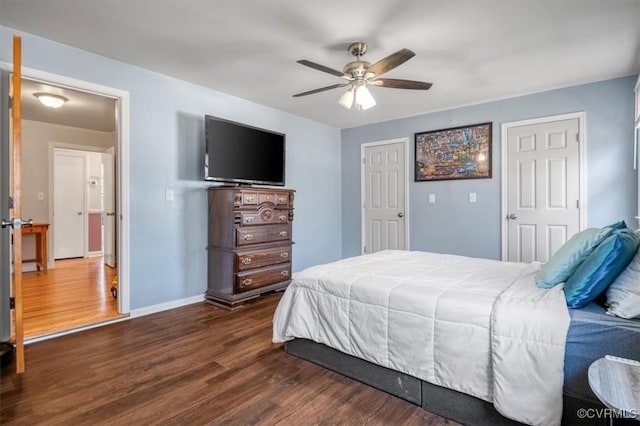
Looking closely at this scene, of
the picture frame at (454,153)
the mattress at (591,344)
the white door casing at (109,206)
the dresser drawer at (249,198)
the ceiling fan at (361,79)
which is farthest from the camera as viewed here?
the white door casing at (109,206)

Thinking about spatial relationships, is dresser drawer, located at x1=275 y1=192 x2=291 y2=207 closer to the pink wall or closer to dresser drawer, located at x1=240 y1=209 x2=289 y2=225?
dresser drawer, located at x1=240 y1=209 x2=289 y2=225

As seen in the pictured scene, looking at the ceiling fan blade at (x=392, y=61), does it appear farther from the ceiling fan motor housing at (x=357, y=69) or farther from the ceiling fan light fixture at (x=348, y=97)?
the ceiling fan light fixture at (x=348, y=97)

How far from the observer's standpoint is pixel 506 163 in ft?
13.1

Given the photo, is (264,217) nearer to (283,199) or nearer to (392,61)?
(283,199)

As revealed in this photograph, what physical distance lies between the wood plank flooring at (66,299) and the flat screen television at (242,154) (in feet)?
5.50

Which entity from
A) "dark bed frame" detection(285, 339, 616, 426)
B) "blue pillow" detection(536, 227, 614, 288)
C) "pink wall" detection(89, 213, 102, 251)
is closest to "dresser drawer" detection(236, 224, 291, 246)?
"dark bed frame" detection(285, 339, 616, 426)

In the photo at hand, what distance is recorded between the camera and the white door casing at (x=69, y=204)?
244 inches

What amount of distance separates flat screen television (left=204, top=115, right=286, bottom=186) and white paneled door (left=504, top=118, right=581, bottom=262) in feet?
9.14

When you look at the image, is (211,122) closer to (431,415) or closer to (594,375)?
(431,415)

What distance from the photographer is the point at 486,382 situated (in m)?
1.48

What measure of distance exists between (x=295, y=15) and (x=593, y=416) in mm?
2621

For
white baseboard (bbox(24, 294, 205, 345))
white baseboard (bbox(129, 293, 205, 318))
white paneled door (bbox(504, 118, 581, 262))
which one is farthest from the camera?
white paneled door (bbox(504, 118, 581, 262))

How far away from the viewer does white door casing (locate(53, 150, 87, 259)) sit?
244 inches

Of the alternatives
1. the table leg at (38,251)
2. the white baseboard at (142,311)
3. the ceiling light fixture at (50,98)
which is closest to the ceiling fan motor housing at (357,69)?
the white baseboard at (142,311)
